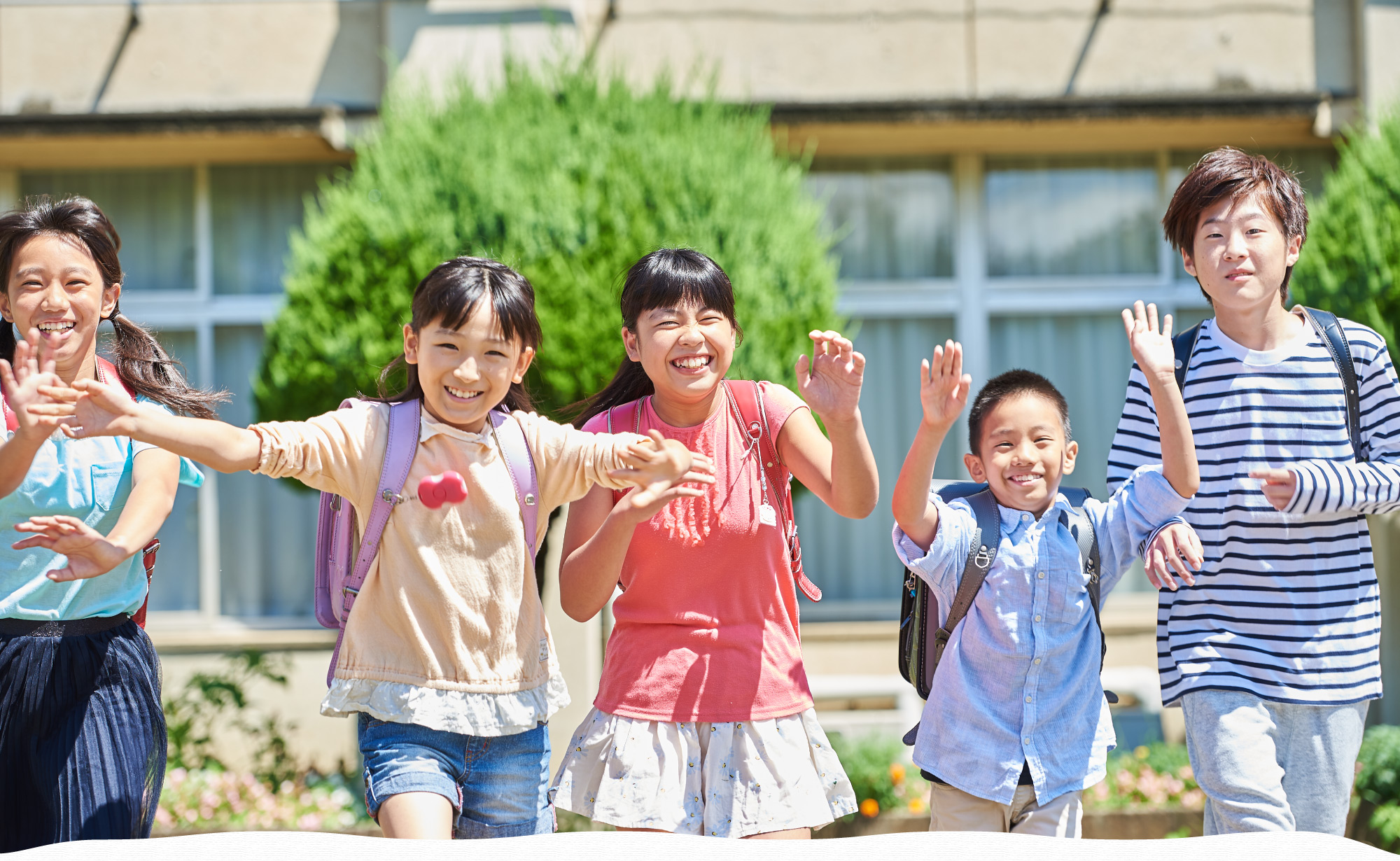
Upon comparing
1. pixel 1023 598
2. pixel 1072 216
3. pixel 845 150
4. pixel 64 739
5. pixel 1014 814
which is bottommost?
pixel 1014 814

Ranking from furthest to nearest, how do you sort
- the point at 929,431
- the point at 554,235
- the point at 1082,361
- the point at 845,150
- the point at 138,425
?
the point at 1082,361 < the point at 845,150 < the point at 554,235 < the point at 929,431 < the point at 138,425

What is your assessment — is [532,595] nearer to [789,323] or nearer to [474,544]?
[474,544]

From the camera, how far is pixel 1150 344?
8.64 feet

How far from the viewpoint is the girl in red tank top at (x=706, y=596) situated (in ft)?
8.16

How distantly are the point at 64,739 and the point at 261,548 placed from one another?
14.3ft

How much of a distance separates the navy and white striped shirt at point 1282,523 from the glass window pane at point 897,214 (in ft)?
12.9

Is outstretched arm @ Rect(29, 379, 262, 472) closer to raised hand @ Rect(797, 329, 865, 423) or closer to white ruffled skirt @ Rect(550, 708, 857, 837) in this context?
white ruffled skirt @ Rect(550, 708, 857, 837)

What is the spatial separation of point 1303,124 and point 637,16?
3.55 meters

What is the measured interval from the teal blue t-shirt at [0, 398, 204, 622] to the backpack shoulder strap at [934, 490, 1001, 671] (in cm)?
178

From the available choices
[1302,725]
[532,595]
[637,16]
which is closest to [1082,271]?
[637,16]

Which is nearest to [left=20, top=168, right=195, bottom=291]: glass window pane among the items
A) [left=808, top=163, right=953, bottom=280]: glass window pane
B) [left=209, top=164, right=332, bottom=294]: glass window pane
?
[left=209, top=164, right=332, bottom=294]: glass window pane

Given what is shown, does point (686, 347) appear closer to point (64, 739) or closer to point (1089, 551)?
point (1089, 551)

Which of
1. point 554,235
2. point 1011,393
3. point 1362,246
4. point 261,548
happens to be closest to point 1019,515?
point 1011,393

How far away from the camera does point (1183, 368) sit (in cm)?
287
